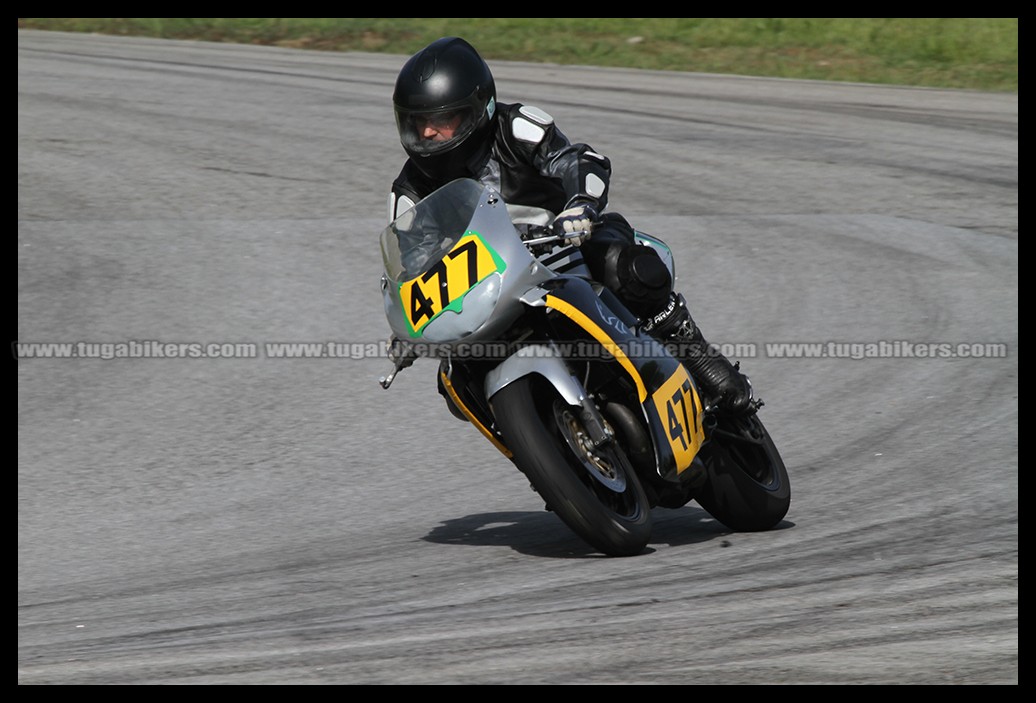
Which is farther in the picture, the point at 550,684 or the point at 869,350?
the point at 869,350

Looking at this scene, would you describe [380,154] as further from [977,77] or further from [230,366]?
[977,77]

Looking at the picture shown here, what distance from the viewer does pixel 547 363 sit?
5.03 meters

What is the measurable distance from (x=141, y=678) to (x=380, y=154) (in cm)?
1011

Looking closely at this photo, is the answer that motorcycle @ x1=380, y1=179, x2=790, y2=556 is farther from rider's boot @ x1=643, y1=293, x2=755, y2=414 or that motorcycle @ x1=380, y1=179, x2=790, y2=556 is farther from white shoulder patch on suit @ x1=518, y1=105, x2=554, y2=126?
white shoulder patch on suit @ x1=518, y1=105, x2=554, y2=126

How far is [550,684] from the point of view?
367 cm

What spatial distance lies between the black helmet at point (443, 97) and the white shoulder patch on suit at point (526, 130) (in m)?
0.10

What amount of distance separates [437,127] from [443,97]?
0.12 m

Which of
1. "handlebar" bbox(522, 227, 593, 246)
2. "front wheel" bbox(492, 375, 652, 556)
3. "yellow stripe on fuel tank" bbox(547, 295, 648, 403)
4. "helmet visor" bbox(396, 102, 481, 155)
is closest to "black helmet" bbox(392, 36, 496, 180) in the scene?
"helmet visor" bbox(396, 102, 481, 155)

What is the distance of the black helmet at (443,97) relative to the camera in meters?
5.30

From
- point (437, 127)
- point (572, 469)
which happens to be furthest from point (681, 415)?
point (437, 127)

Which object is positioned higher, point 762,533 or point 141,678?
point 141,678

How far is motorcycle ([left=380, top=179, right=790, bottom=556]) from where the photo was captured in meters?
4.99

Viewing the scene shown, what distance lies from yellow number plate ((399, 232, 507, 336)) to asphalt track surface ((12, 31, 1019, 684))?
2.99 ft

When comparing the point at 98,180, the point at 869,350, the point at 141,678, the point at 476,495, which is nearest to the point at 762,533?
the point at 476,495
